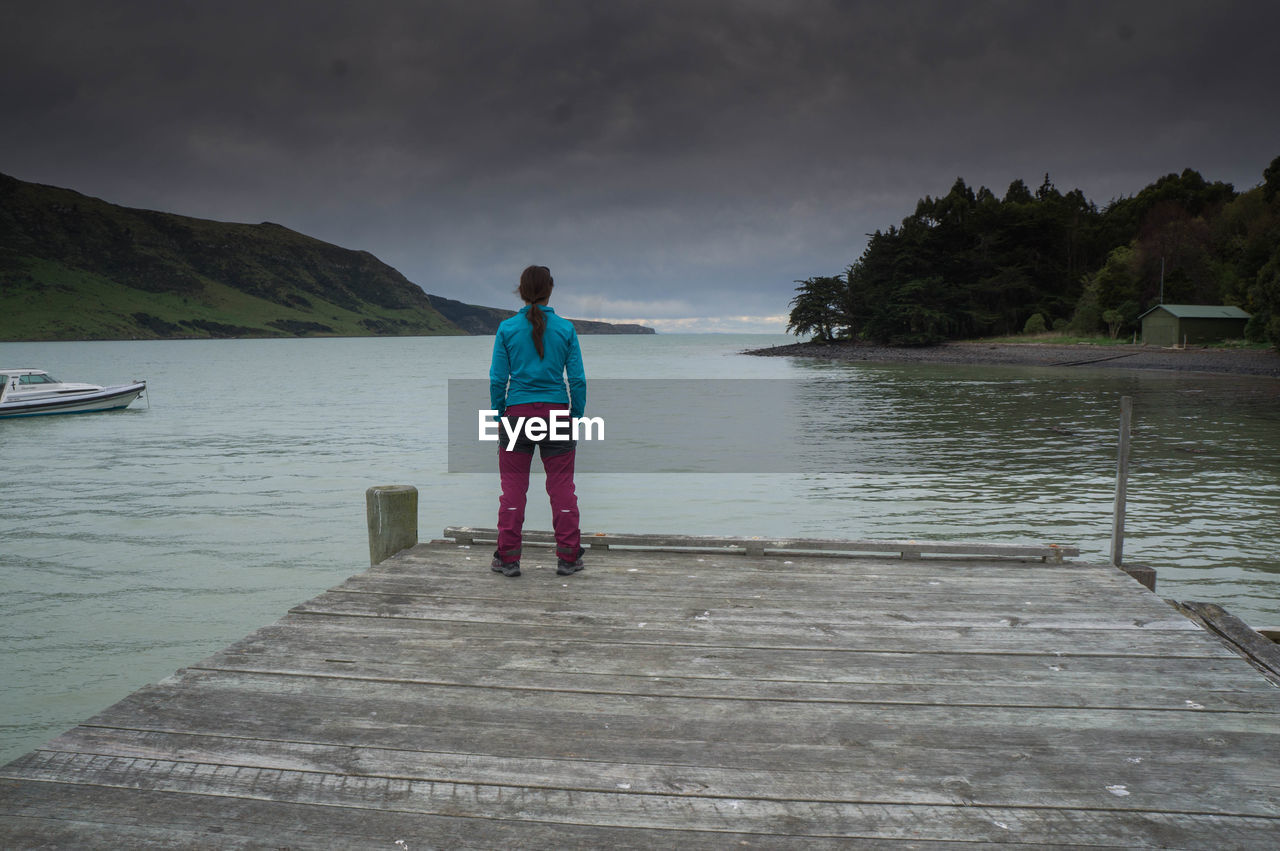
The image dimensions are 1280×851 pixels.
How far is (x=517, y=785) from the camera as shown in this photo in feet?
9.55

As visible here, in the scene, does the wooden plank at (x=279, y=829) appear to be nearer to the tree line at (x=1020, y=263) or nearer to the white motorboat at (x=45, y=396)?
the white motorboat at (x=45, y=396)

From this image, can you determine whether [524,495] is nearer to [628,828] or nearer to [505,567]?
[505,567]

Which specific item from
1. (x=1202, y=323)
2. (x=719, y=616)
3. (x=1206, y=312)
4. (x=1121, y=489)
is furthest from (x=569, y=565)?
(x=1206, y=312)

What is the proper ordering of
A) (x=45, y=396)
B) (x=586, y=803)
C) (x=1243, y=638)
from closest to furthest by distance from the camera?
1. (x=586, y=803)
2. (x=1243, y=638)
3. (x=45, y=396)

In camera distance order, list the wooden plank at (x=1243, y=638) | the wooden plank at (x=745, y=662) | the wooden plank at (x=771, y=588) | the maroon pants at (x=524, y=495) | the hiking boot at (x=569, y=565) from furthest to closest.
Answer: the hiking boot at (x=569, y=565)
the maroon pants at (x=524, y=495)
the wooden plank at (x=771, y=588)
the wooden plank at (x=1243, y=638)
the wooden plank at (x=745, y=662)

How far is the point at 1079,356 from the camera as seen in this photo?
61.8m

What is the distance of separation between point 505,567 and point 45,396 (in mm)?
29515

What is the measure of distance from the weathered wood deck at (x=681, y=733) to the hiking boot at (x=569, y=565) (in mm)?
595

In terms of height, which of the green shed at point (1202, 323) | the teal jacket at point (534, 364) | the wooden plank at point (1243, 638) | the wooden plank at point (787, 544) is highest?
the green shed at point (1202, 323)

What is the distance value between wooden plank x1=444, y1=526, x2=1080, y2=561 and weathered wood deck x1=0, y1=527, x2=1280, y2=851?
979 mm

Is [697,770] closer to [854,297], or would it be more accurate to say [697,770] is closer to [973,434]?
[973,434]

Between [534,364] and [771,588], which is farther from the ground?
[534,364]

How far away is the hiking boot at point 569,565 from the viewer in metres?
5.78

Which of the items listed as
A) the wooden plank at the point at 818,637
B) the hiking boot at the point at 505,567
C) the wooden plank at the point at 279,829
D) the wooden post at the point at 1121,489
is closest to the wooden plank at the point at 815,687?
the wooden plank at the point at 818,637
